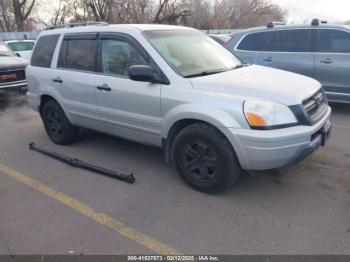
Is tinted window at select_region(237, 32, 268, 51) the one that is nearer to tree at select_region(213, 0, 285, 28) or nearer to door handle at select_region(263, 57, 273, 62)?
door handle at select_region(263, 57, 273, 62)

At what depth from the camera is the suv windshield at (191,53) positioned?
388cm

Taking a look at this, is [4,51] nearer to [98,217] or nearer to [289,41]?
[289,41]

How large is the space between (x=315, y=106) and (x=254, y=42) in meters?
4.16

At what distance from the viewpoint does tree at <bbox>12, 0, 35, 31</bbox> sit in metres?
35.7

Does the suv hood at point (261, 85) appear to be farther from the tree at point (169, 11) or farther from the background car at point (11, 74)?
the tree at point (169, 11)

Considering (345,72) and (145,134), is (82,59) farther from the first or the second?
(345,72)

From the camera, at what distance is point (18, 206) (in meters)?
3.62

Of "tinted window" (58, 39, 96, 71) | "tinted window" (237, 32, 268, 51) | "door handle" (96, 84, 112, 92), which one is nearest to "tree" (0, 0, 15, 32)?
"tinted window" (237, 32, 268, 51)

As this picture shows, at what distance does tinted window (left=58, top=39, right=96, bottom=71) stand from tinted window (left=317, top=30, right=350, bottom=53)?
4.50m

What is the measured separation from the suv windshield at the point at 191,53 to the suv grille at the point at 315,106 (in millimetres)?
1056

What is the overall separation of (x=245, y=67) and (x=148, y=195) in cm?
204

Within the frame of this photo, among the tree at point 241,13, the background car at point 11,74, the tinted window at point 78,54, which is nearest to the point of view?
the tinted window at point 78,54

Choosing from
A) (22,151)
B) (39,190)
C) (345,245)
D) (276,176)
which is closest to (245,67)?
(276,176)

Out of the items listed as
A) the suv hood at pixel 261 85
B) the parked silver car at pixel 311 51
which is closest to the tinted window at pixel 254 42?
the parked silver car at pixel 311 51
